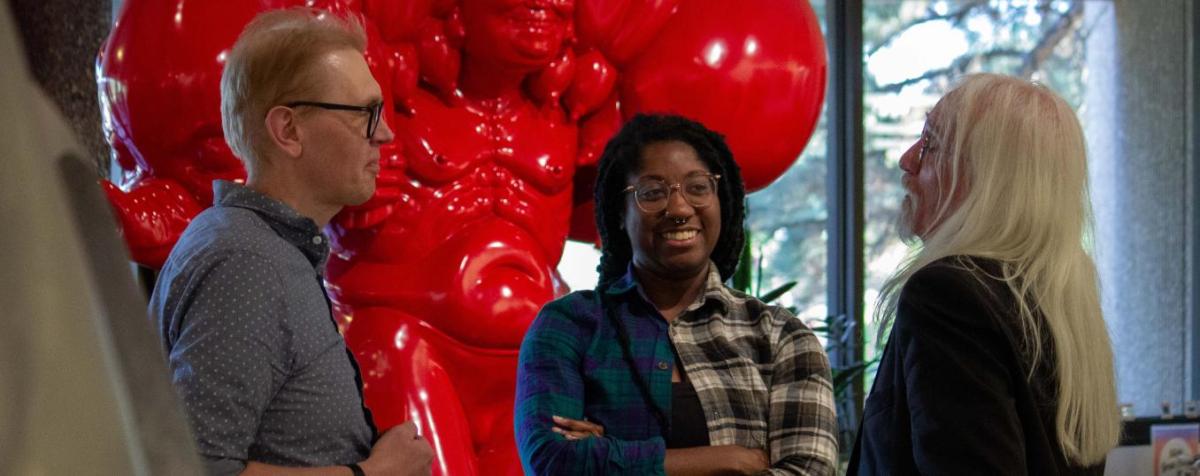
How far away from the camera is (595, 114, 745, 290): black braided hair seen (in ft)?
5.54

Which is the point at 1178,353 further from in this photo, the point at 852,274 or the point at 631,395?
the point at 631,395

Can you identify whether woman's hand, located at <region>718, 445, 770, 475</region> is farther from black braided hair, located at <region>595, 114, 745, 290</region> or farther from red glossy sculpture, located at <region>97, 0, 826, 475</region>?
red glossy sculpture, located at <region>97, 0, 826, 475</region>

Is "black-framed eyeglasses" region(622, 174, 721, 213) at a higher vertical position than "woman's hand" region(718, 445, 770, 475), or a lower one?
higher

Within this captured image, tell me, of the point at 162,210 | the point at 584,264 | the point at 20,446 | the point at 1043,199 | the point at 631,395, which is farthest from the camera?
the point at 584,264

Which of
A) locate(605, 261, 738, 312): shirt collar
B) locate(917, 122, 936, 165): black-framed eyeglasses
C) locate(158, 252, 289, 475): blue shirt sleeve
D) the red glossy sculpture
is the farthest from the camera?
the red glossy sculpture

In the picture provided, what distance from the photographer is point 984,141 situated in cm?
125

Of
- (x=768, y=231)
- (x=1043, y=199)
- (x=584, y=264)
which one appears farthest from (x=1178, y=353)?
(x=1043, y=199)

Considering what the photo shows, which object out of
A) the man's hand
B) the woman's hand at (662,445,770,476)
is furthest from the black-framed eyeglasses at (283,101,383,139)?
the woman's hand at (662,445,770,476)

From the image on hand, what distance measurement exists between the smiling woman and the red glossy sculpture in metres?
0.28

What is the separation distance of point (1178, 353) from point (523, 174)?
2756mm

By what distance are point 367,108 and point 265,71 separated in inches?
4.4

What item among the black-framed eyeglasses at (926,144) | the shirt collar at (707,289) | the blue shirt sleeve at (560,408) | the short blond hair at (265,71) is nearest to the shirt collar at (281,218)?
the short blond hair at (265,71)

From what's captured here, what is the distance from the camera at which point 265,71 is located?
1.24 m

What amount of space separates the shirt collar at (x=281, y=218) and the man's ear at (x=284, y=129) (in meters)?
0.05
